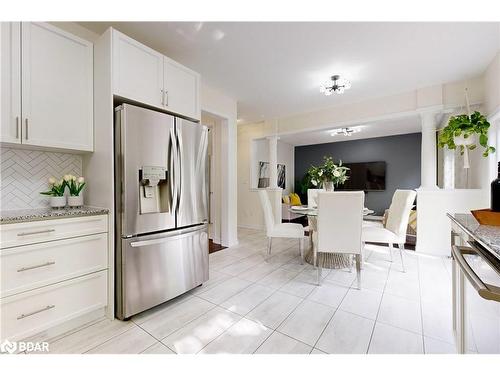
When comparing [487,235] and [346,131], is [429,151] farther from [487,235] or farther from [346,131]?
[487,235]

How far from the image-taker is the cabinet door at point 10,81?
145 centimetres

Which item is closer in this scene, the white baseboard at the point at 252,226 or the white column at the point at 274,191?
the white column at the point at 274,191

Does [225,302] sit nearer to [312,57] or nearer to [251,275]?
[251,275]

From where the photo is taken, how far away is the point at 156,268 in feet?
6.00

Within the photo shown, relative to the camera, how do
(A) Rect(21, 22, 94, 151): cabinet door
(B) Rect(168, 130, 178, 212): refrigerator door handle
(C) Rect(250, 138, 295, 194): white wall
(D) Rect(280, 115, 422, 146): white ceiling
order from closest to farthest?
(A) Rect(21, 22, 94, 151): cabinet door
(B) Rect(168, 130, 178, 212): refrigerator door handle
(D) Rect(280, 115, 422, 146): white ceiling
(C) Rect(250, 138, 295, 194): white wall

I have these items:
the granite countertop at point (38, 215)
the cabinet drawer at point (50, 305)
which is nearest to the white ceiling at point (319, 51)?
the granite countertop at point (38, 215)

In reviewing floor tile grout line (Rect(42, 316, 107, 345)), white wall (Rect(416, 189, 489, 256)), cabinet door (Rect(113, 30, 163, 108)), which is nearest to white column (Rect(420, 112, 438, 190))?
white wall (Rect(416, 189, 489, 256))

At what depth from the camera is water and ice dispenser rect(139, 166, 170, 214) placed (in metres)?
1.78

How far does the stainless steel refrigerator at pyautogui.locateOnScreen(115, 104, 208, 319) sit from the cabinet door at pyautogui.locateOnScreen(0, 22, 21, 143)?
0.59 m

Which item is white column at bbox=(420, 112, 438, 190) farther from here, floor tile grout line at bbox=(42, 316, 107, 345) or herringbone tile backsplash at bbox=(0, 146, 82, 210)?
herringbone tile backsplash at bbox=(0, 146, 82, 210)

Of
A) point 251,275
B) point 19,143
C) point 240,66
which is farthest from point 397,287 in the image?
point 19,143

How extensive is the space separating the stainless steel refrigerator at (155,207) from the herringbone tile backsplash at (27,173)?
0.67m

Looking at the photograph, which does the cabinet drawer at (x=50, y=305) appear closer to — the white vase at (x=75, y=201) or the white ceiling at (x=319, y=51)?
the white vase at (x=75, y=201)
